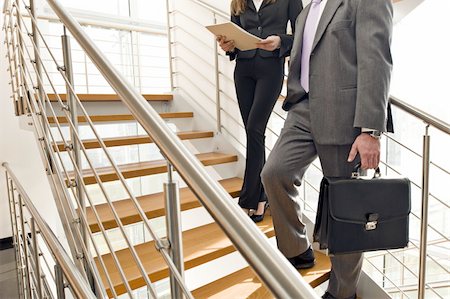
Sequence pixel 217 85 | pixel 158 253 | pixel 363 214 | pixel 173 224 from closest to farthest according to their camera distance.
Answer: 1. pixel 173 224
2. pixel 363 214
3. pixel 158 253
4. pixel 217 85

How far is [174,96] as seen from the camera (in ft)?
9.45

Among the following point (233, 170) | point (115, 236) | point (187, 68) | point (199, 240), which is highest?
point (187, 68)

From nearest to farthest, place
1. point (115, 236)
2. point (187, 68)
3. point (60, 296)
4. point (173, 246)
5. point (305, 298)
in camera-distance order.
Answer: point (305, 298) → point (173, 246) → point (60, 296) → point (187, 68) → point (115, 236)

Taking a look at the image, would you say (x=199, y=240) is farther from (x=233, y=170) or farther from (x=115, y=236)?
(x=115, y=236)

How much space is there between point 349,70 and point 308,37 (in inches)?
9.2

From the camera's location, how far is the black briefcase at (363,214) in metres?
1.12

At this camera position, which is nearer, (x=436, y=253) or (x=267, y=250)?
(x=267, y=250)

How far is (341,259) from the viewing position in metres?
1.33

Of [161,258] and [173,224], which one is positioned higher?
[173,224]

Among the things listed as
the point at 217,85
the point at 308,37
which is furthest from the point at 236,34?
the point at 217,85

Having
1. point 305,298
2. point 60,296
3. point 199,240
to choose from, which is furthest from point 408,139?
point 305,298

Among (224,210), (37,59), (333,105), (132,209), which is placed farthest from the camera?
(132,209)

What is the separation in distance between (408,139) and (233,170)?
1.56 m

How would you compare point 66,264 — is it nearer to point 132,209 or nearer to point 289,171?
point 132,209
